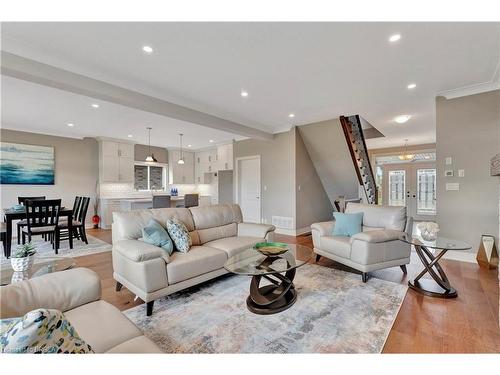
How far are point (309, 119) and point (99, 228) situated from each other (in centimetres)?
612

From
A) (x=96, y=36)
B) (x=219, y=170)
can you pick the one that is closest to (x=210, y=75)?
(x=96, y=36)

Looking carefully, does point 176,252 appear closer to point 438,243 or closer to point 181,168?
point 438,243

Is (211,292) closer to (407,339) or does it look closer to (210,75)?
(407,339)

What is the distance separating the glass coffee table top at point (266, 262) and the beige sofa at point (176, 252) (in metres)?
0.37

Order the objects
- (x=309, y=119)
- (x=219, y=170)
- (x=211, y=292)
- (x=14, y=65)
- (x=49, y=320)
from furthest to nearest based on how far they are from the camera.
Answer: (x=219, y=170) < (x=309, y=119) < (x=211, y=292) < (x=14, y=65) < (x=49, y=320)

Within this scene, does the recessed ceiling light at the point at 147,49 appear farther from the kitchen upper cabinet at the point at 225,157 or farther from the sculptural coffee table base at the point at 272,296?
the kitchen upper cabinet at the point at 225,157

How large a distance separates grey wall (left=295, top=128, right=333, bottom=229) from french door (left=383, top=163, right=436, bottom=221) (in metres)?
3.25

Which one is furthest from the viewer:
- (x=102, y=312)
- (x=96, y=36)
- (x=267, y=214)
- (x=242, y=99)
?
(x=267, y=214)

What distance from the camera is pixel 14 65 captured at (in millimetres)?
2375

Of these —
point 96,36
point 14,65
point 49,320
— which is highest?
point 96,36

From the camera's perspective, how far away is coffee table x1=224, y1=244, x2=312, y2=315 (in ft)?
6.92

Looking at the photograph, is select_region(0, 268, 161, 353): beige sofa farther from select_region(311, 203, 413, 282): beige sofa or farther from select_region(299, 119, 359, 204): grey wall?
select_region(299, 119, 359, 204): grey wall

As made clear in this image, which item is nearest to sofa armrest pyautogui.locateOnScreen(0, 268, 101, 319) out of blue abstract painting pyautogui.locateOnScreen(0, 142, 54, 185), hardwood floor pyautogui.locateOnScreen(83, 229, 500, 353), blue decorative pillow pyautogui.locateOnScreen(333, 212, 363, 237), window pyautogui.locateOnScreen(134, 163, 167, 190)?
hardwood floor pyautogui.locateOnScreen(83, 229, 500, 353)

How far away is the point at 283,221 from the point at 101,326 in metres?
4.76
